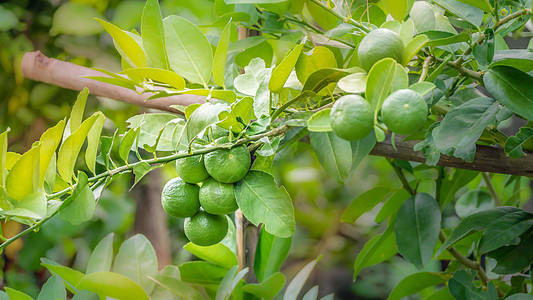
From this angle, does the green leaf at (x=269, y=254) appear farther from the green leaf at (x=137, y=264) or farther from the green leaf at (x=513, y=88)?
the green leaf at (x=513, y=88)

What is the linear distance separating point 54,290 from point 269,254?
23cm

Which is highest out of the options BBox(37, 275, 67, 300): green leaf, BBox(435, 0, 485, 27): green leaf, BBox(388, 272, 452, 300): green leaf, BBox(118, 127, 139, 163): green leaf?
BBox(435, 0, 485, 27): green leaf

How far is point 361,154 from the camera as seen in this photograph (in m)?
0.40

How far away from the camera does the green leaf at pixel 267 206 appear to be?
0.33m

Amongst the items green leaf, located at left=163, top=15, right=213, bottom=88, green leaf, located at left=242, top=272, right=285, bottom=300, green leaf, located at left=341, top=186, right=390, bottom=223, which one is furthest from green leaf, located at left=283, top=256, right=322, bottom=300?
green leaf, located at left=163, top=15, right=213, bottom=88

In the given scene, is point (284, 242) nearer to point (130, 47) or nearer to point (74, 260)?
point (130, 47)

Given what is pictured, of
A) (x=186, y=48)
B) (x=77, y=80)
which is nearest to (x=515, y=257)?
(x=186, y=48)

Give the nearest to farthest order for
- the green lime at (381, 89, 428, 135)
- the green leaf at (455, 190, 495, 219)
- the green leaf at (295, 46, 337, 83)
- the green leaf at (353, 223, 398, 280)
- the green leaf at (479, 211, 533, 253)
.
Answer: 1. the green lime at (381, 89, 428, 135)
2. the green leaf at (295, 46, 337, 83)
3. the green leaf at (479, 211, 533, 253)
4. the green leaf at (353, 223, 398, 280)
5. the green leaf at (455, 190, 495, 219)

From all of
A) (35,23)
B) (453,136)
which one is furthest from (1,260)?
(453,136)

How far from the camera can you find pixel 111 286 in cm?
43

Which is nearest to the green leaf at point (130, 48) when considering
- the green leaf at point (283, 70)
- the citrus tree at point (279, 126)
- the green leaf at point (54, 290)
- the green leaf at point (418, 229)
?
the citrus tree at point (279, 126)

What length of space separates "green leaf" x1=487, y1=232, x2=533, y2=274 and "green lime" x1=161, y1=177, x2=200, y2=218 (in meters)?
0.31

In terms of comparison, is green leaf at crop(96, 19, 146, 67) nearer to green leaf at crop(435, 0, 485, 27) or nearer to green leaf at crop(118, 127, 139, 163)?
green leaf at crop(118, 127, 139, 163)

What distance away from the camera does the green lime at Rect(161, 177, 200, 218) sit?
35cm
